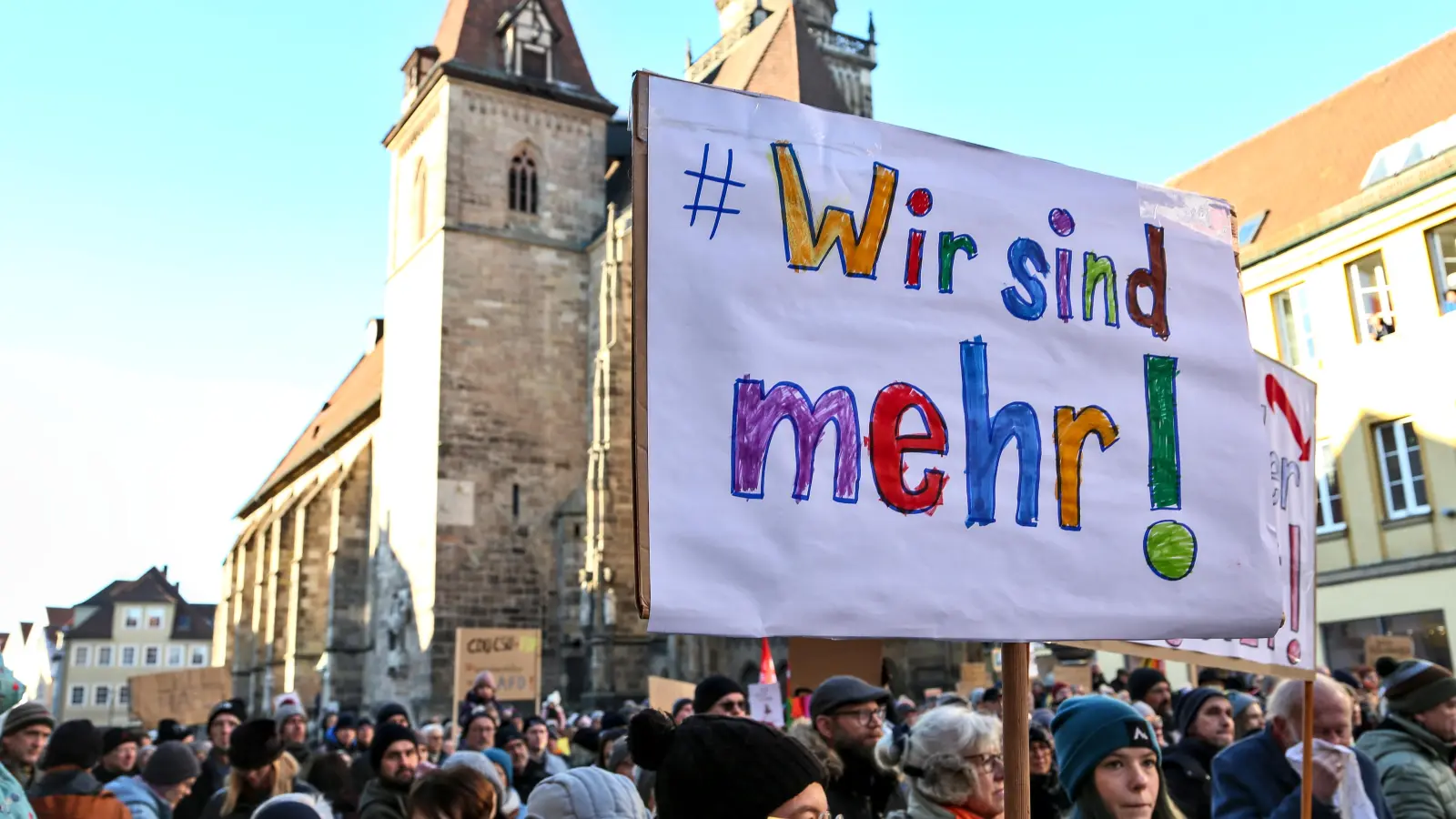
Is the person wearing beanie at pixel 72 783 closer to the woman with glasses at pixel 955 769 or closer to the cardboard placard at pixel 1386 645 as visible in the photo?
the woman with glasses at pixel 955 769

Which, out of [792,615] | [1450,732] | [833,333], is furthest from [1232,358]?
[1450,732]

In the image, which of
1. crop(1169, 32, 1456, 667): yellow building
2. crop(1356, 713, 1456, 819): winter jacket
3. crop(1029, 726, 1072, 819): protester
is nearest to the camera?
crop(1356, 713, 1456, 819): winter jacket

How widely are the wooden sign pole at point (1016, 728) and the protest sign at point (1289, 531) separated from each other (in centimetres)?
106

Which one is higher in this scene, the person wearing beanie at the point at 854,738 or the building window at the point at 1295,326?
the building window at the point at 1295,326

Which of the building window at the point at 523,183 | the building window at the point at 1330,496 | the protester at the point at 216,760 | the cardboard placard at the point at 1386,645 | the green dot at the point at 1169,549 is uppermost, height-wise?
the building window at the point at 523,183

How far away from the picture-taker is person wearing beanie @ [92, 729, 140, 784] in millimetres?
7273

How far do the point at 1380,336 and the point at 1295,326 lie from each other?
1.87 m

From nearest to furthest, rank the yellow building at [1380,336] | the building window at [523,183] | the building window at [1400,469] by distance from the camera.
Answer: the yellow building at [1380,336] < the building window at [1400,469] < the building window at [523,183]

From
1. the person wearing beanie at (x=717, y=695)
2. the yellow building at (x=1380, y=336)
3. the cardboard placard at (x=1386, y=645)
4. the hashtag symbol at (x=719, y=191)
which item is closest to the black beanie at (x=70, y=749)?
the person wearing beanie at (x=717, y=695)

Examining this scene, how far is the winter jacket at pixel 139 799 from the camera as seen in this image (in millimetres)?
5311

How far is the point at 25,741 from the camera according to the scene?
16.5 feet

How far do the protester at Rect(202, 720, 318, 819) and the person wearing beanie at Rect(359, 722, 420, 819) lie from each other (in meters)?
0.32

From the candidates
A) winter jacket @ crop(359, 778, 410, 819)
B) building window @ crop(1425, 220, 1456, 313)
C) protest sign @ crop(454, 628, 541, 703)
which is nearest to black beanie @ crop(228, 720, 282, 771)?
winter jacket @ crop(359, 778, 410, 819)

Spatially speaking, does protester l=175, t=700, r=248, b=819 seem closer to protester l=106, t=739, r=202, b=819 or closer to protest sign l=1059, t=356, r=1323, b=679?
protester l=106, t=739, r=202, b=819
